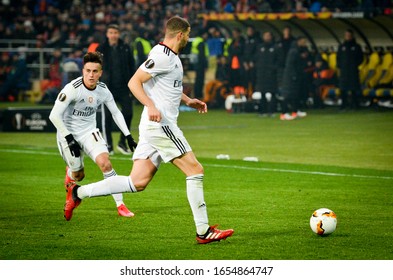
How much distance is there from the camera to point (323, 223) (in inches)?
376

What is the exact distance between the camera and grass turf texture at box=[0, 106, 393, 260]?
8.91 meters

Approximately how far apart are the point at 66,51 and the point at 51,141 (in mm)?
16087

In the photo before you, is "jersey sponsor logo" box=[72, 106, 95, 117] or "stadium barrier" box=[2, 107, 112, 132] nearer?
"jersey sponsor logo" box=[72, 106, 95, 117]

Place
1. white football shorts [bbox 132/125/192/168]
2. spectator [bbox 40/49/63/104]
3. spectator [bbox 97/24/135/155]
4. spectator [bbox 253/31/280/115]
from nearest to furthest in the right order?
white football shorts [bbox 132/125/192/168], spectator [bbox 97/24/135/155], spectator [bbox 253/31/280/115], spectator [bbox 40/49/63/104]

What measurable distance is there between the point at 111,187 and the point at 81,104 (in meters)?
1.78

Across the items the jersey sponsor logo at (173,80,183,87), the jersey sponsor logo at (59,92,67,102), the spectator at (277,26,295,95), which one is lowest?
the spectator at (277,26,295,95)

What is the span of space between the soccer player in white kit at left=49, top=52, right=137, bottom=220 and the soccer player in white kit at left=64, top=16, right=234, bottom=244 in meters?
1.53

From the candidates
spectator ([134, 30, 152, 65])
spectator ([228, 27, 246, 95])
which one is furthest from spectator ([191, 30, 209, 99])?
spectator ([134, 30, 152, 65])

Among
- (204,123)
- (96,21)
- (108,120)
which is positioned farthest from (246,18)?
(108,120)

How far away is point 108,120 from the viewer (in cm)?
1819

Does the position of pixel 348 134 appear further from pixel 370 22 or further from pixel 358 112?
pixel 370 22

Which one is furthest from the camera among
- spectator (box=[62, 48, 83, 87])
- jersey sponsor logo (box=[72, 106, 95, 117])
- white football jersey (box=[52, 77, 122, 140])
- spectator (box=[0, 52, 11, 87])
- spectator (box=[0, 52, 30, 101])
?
spectator (box=[0, 52, 11, 87])

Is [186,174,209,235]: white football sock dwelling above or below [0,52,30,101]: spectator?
above

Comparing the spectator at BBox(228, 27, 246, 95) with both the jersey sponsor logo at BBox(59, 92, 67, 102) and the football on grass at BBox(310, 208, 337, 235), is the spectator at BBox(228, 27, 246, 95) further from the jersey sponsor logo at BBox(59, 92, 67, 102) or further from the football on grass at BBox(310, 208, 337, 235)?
the football on grass at BBox(310, 208, 337, 235)
